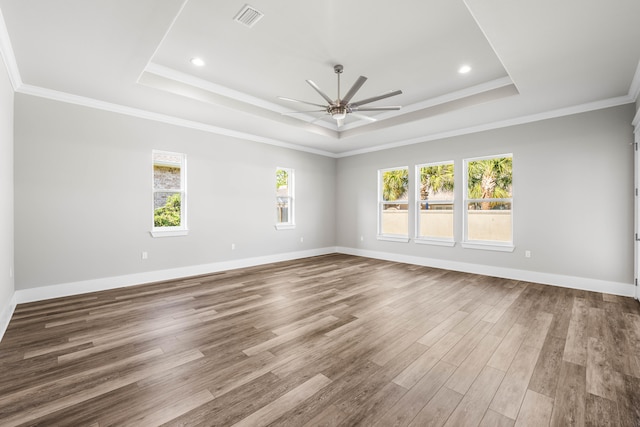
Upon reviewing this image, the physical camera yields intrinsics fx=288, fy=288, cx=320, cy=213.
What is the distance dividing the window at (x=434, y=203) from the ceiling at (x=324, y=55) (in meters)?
1.25

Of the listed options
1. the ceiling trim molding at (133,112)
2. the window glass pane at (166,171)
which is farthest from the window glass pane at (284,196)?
the window glass pane at (166,171)

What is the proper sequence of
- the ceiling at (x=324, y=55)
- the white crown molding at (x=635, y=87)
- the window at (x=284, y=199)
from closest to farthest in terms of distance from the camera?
the ceiling at (x=324, y=55) < the white crown molding at (x=635, y=87) < the window at (x=284, y=199)

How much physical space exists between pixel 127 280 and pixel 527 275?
6.59 m

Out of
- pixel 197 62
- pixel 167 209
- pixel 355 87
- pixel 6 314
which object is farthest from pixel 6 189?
pixel 355 87

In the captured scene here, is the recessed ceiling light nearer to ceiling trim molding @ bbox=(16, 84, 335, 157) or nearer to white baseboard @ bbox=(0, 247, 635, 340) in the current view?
ceiling trim molding @ bbox=(16, 84, 335, 157)

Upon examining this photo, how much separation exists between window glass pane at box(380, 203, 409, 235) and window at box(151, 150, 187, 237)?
4.46 meters

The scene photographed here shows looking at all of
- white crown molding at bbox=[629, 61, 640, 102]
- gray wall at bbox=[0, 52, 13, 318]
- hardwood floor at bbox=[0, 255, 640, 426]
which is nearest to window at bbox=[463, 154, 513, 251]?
hardwood floor at bbox=[0, 255, 640, 426]

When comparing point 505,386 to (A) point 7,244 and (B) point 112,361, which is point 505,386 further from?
(A) point 7,244

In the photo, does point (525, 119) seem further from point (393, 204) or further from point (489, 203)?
point (393, 204)

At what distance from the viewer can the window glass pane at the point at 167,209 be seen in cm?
498

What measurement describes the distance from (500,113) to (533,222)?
Answer: 192cm

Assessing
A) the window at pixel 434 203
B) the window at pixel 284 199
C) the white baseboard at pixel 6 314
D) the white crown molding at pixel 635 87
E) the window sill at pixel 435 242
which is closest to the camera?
the white baseboard at pixel 6 314

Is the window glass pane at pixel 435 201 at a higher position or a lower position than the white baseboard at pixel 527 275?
higher

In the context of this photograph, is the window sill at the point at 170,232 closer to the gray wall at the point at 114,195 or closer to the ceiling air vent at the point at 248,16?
the gray wall at the point at 114,195
